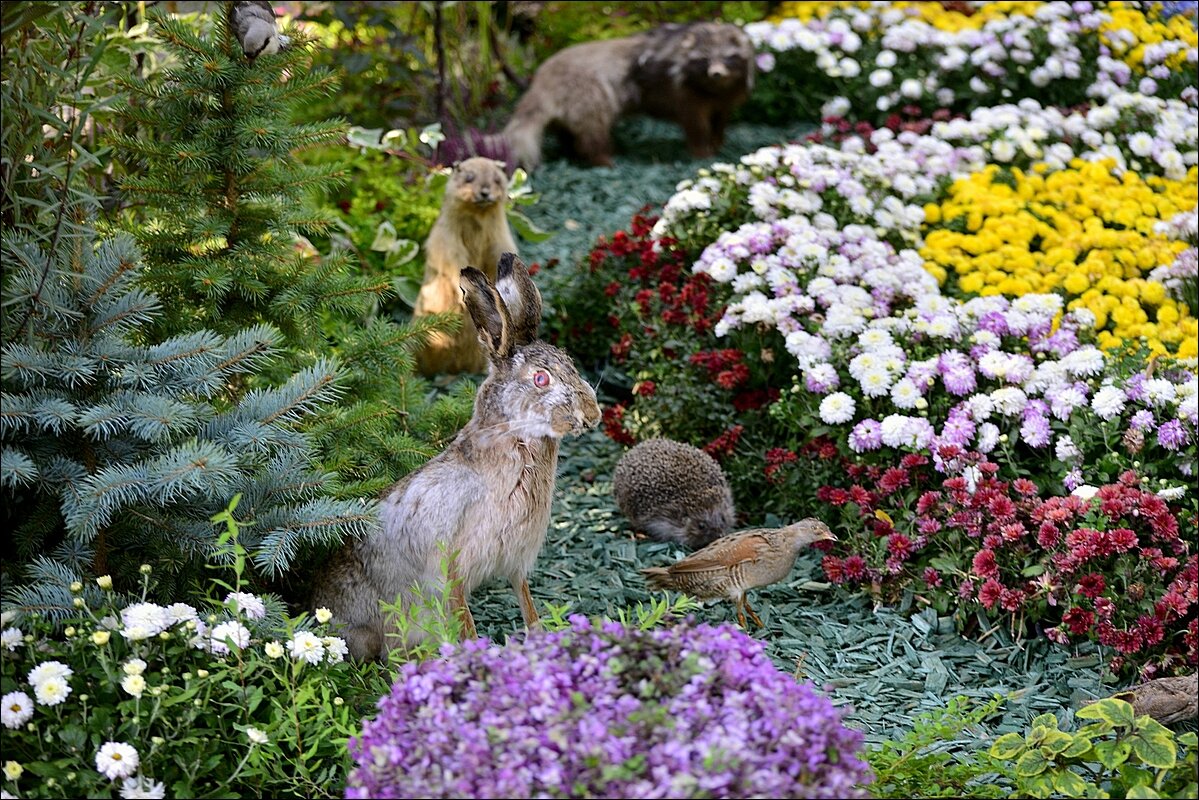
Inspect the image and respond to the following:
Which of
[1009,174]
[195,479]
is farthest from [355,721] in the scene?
[1009,174]

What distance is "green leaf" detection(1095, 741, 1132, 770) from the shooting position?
309 centimetres

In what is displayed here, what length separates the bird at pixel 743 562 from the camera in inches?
170

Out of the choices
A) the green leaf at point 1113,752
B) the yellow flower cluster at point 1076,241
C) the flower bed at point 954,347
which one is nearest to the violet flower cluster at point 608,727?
the green leaf at point 1113,752

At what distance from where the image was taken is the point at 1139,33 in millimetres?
8828

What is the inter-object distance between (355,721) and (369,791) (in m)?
0.86

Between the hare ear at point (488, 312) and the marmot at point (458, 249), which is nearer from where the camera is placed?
the hare ear at point (488, 312)

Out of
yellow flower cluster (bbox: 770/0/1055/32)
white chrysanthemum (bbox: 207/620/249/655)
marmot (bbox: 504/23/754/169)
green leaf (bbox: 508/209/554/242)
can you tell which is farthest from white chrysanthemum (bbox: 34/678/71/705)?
yellow flower cluster (bbox: 770/0/1055/32)

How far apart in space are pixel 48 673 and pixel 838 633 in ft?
8.57

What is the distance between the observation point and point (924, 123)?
7.97m

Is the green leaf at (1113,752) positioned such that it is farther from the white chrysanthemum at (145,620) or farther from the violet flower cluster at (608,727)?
the white chrysanthemum at (145,620)

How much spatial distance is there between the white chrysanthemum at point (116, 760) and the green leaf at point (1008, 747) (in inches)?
82.6

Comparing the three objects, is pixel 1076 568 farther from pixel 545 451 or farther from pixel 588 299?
pixel 588 299

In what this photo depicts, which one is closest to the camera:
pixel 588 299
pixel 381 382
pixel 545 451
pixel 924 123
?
pixel 545 451

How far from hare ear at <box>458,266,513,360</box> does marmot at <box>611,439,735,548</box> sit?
4.82 feet
